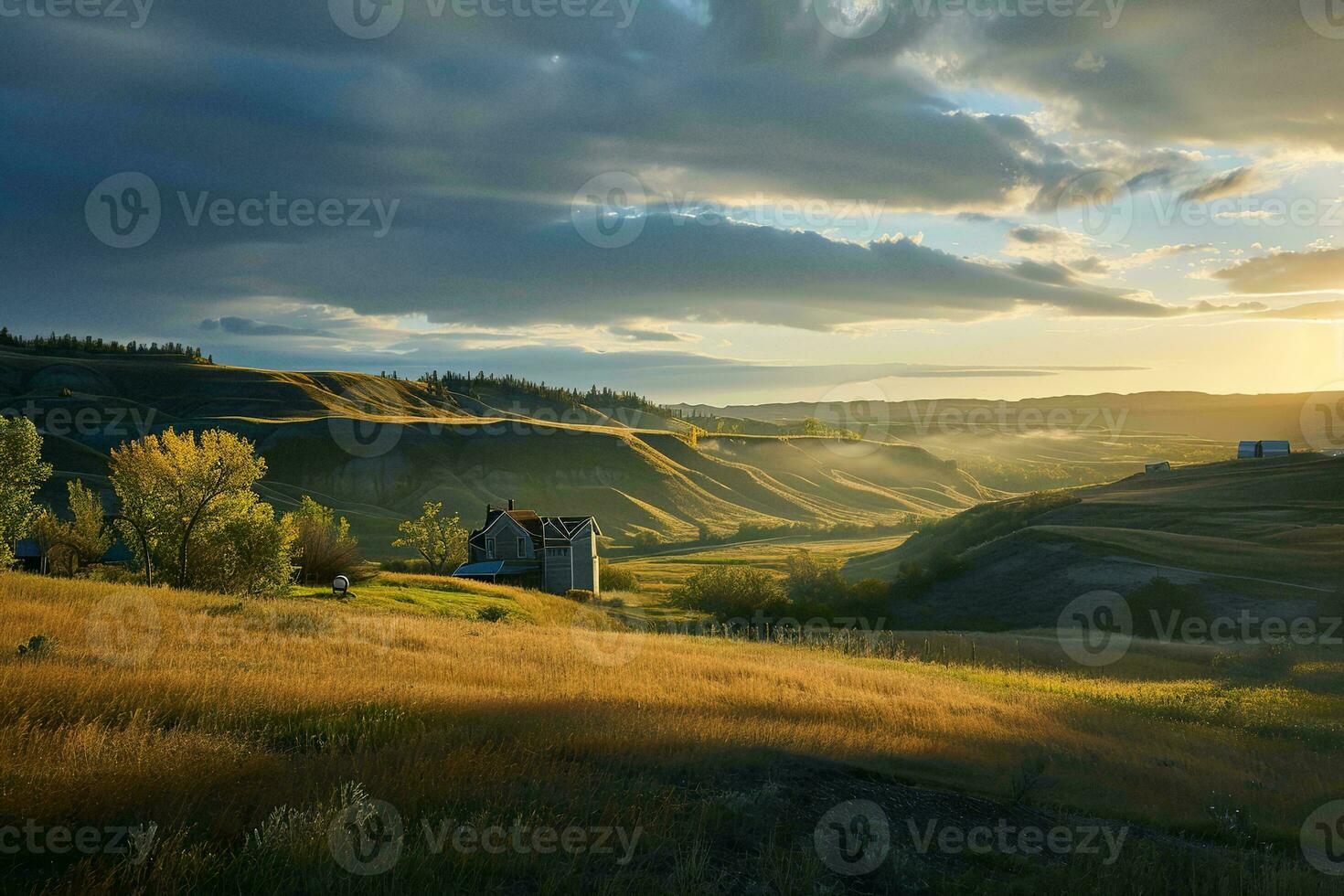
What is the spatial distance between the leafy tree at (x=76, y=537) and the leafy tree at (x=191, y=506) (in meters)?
8.15

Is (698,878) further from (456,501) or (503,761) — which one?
(456,501)

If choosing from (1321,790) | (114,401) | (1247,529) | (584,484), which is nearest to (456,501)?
(584,484)

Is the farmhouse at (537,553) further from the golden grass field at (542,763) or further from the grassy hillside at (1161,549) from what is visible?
the golden grass field at (542,763)

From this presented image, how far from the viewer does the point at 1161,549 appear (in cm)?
5669

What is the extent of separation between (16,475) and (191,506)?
1281 centimetres

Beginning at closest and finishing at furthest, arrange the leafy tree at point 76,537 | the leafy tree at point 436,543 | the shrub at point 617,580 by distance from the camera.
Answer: the leafy tree at point 76,537, the shrub at point 617,580, the leafy tree at point 436,543

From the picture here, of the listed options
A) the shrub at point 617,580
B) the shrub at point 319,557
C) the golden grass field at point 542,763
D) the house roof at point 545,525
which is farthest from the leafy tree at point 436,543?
the golden grass field at point 542,763

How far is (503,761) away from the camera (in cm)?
820

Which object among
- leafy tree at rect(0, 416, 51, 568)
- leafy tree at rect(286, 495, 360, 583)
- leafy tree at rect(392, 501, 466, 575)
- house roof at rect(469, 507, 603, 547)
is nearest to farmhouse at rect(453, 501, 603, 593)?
house roof at rect(469, 507, 603, 547)

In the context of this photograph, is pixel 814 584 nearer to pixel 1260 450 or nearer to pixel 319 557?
pixel 319 557

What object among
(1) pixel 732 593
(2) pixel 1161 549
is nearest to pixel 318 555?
(1) pixel 732 593

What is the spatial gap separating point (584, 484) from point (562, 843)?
172 metres

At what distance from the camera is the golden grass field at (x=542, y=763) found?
6.08 metres

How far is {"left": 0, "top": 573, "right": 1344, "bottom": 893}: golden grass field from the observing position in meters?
6.08
